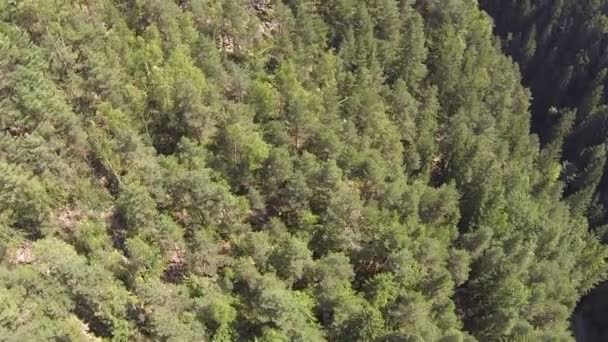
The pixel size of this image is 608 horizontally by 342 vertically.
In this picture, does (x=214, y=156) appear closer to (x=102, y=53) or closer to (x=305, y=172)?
(x=305, y=172)

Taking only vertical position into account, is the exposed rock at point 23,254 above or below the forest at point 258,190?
below

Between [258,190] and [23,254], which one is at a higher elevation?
[258,190]

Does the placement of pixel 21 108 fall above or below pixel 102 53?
below

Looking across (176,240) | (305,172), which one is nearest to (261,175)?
(305,172)

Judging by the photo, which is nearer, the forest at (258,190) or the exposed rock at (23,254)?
the forest at (258,190)

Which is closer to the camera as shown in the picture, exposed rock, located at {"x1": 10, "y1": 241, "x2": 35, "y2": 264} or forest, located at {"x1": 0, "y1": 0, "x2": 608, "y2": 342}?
forest, located at {"x1": 0, "y1": 0, "x2": 608, "y2": 342}

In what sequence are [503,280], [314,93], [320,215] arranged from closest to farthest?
[320,215] → [503,280] → [314,93]

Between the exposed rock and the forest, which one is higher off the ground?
the forest

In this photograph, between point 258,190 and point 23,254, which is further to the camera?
point 258,190
